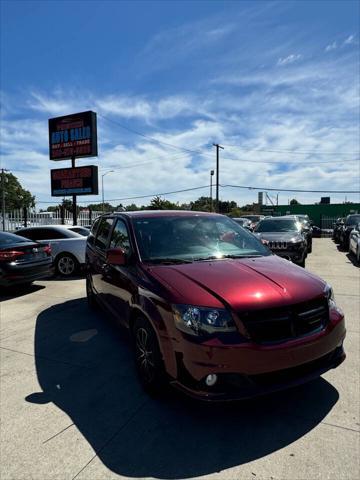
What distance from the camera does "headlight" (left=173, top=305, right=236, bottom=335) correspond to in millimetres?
2707

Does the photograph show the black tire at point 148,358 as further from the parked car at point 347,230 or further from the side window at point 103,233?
the parked car at point 347,230

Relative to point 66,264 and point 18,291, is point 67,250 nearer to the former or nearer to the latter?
point 66,264

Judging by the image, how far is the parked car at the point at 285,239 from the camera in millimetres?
10531

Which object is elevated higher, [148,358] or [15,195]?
[15,195]

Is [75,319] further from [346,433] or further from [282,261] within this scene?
[346,433]

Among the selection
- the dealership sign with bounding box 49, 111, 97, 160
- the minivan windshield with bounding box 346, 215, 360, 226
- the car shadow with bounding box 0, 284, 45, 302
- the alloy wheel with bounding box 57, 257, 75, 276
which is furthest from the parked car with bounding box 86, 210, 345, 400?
the minivan windshield with bounding box 346, 215, 360, 226

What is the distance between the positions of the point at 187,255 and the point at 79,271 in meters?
7.08

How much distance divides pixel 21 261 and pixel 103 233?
3.23 metres

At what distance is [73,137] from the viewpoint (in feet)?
57.9

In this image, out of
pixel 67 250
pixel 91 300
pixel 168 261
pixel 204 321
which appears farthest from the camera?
pixel 67 250

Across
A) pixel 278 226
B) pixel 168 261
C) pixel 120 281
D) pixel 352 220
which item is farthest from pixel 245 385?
pixel 352 220

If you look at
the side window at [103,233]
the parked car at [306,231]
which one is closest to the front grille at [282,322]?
the side window at [103,233]

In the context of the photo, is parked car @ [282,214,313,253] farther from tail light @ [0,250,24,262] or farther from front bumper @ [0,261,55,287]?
tail light @ [0,250,24,262]

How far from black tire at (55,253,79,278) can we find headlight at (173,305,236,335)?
778 cm
